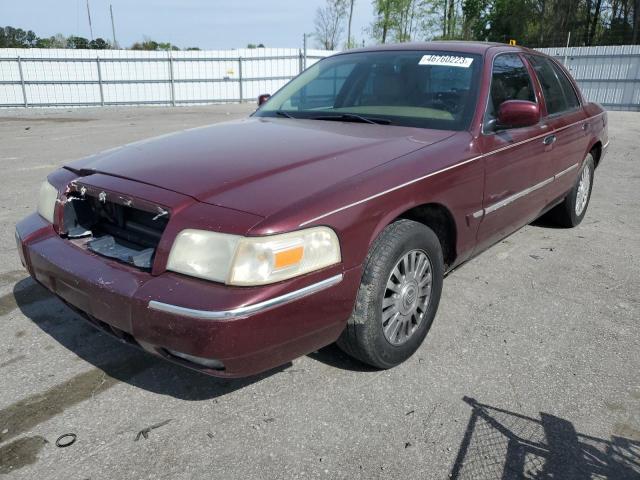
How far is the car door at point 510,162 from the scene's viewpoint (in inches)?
127

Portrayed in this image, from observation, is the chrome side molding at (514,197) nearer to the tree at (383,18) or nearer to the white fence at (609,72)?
the white fence at (609,72)

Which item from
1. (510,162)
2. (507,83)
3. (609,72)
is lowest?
(510,162)

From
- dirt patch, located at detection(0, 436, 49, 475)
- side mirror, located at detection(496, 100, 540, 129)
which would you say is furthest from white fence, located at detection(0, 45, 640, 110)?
dirt patch, located at detection(0, 436, 49, 475)

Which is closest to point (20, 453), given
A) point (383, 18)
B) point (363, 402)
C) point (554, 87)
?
point (363, 402)

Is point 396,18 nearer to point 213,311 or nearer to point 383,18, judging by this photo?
point 383,18

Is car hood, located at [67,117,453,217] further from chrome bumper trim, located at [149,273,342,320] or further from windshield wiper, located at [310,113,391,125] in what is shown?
chrome bumper trim, located at [149,273,342,320]

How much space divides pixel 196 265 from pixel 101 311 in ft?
1.63

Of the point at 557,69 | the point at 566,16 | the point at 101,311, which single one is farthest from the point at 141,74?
the point at 566,16

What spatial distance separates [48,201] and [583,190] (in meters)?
4.67

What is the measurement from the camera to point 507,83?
3.66 meters

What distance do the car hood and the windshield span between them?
0.60 ft

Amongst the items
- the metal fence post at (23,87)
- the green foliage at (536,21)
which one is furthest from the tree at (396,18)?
the metal fence post at (23,87)

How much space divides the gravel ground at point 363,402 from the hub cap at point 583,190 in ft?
5.01

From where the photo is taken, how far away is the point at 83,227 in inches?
106
